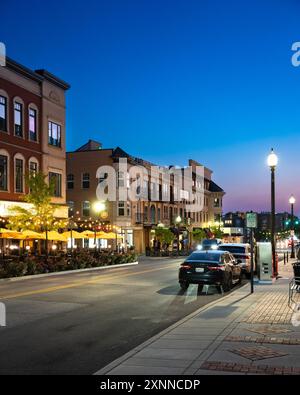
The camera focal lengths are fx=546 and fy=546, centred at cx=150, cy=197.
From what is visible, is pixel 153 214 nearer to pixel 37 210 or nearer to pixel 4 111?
pixel 4 111

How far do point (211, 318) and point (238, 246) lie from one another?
580 inches

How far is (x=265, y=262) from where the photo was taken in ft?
78.9

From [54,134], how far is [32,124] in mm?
3428

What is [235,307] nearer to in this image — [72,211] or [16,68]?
[16,68]

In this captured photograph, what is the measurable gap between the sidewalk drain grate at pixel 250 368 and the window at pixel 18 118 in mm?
33958

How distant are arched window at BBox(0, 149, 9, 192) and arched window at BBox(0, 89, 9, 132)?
1.70 metres

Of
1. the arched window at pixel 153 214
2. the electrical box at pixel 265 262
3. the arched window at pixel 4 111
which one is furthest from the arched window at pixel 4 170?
the arched window at pixel 153 214

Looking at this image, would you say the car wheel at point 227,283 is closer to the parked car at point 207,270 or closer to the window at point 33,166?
the parked car at point 207,270

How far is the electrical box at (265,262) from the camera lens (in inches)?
937

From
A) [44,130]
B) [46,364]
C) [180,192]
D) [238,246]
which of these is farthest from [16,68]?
[180,192]

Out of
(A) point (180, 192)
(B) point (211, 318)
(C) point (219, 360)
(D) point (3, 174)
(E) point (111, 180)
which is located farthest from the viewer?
(A) point (180, 192)

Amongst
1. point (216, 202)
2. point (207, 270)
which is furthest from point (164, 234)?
point (207, 270)

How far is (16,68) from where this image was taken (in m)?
39.3
